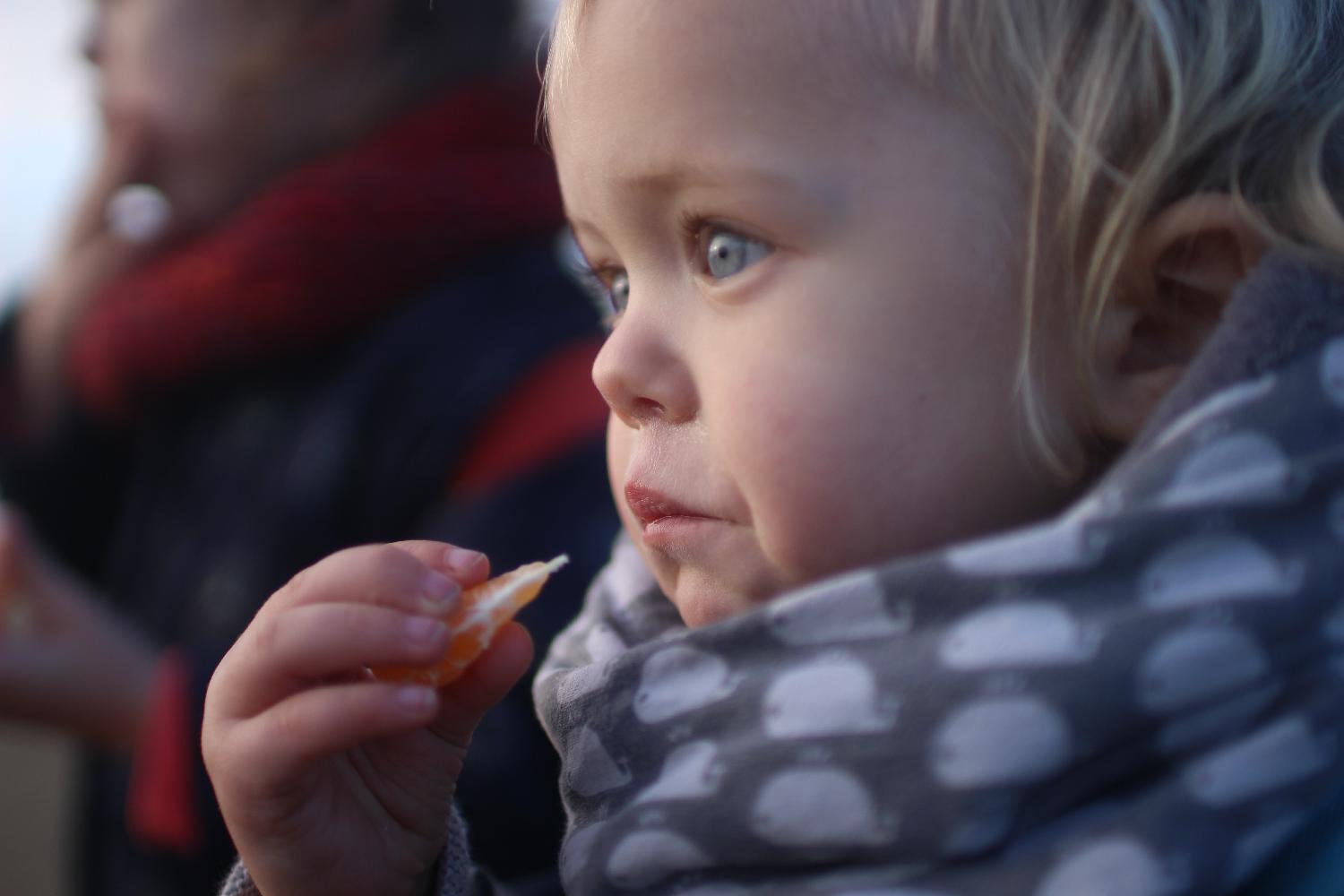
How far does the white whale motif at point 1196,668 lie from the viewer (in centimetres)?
50

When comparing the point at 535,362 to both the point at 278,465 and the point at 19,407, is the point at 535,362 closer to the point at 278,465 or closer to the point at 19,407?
the point at 278,465

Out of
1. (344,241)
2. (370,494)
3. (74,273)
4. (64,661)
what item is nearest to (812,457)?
(370,494)

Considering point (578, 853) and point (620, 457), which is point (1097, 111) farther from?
point (578, 853)

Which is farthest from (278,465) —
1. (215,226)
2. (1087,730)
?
(1087,730)

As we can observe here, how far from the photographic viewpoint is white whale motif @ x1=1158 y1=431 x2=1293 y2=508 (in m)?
0.52

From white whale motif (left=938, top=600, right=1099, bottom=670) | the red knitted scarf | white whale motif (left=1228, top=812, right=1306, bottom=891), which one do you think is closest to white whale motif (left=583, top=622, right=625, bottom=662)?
white whale motif (left=938, top=600, right=1099, bottom=670)

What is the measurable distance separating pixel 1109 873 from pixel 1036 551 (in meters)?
0.13

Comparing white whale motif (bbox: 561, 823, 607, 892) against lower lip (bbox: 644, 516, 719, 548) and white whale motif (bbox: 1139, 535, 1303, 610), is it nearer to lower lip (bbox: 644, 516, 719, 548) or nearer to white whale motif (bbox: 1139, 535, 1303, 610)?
lower lip (bbox: 644, 516, 719, 548)

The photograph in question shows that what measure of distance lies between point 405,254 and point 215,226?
0.32 m

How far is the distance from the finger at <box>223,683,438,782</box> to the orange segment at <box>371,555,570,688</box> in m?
0.01

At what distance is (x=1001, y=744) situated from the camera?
51 cm

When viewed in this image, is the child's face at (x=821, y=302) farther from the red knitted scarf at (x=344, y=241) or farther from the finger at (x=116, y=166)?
the finger at (x=116, y=166)

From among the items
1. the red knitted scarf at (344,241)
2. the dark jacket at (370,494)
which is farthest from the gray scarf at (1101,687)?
the red knitted scarf at (344,241)

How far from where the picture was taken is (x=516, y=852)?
1.07 meters
